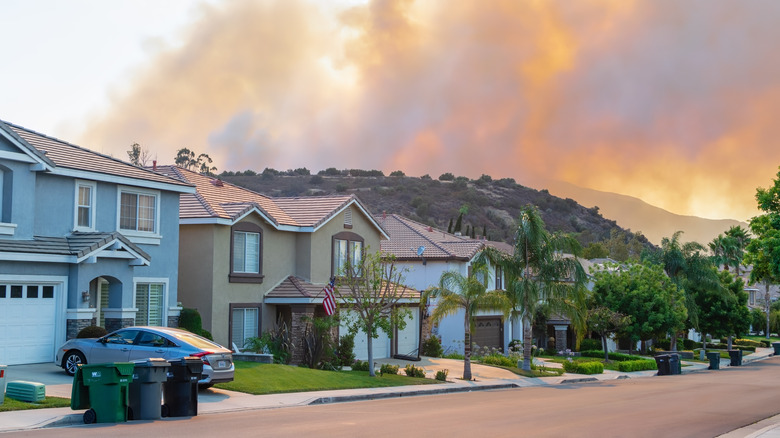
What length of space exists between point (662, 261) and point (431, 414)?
149 ft

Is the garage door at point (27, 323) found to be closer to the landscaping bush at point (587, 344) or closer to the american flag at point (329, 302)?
the american flag at point (329, 302)

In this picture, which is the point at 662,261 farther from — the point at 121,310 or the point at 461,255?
the point at 121,310

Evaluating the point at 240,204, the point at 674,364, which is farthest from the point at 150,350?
the point at 674,364

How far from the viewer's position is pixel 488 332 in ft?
173

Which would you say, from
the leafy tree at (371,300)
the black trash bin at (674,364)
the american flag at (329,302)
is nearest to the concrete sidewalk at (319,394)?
the leafy tree at (371,300)

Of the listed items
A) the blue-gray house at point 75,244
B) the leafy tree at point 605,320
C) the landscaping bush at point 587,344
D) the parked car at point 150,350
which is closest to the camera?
the parked car at point 150,350

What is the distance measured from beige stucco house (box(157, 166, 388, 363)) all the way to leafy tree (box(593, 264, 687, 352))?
21063mm

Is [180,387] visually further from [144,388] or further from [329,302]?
[329,302]

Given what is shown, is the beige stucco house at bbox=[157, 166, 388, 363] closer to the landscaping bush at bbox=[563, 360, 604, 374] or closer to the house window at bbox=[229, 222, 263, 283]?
the house window at bbox=[229, 222, 263, 283]

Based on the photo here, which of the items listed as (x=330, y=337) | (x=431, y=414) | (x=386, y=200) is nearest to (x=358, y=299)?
(x=330, y=337)

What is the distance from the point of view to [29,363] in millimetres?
25828

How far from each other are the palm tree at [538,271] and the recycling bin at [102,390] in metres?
23.8

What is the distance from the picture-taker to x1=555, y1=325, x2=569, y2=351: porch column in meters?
59.1

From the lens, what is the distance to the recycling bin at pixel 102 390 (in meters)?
17.8
